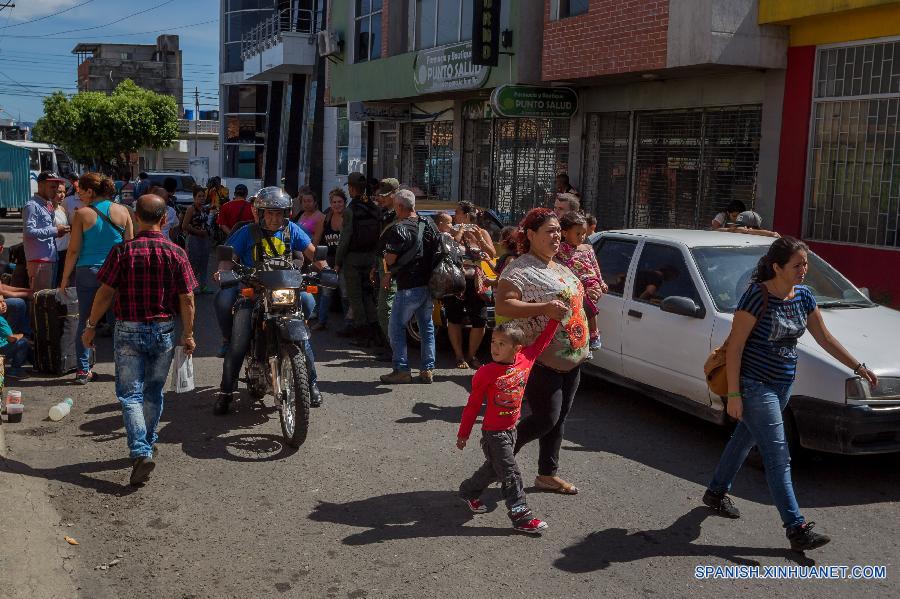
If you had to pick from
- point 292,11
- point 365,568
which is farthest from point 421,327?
point 292,11

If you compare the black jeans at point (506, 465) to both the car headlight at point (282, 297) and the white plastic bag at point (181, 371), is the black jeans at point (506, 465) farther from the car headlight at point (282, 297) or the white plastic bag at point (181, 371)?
the white plastic bag at point (181, 371)

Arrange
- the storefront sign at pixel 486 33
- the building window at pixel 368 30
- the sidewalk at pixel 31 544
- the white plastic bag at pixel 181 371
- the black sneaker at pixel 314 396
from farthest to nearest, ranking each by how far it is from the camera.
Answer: the building window at pixel 368 30
the storefront sign at pixel 486 33
the black sneaker at pixel 314 396
the white plastic bag at pixel 181 371
the sidewalk at pixel 31 544

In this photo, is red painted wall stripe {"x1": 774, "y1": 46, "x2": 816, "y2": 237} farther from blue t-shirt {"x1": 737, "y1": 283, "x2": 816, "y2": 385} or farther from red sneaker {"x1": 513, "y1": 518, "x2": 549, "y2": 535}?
red sneaker {"x1": 513, "y1": 518, "x2": 549, "y2": 535}

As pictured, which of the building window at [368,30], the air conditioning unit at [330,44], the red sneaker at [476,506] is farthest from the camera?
the air conditioning unit at [330,44]

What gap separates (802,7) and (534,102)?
5.51 m

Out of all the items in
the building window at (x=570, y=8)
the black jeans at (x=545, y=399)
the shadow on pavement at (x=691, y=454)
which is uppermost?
the building window at (x=570, y=8)

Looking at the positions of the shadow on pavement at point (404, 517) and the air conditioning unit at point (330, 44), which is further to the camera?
the air conditioning unit at point (330, 44)

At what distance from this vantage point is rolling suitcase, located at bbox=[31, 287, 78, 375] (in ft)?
28.9

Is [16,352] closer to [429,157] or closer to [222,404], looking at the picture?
[222,404]

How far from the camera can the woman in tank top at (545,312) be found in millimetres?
5309

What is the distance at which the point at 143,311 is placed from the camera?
6.02 metres

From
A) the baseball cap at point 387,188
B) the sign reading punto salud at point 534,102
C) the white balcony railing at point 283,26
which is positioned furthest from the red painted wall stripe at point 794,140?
the white balcony railing at point 283,26

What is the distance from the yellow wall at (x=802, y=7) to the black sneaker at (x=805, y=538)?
825 centimetres

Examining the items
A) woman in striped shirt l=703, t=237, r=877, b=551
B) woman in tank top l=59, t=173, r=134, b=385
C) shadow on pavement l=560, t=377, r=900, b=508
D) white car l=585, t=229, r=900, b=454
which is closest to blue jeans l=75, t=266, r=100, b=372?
woman in tank top l=59, t=173, r=134, b=385
